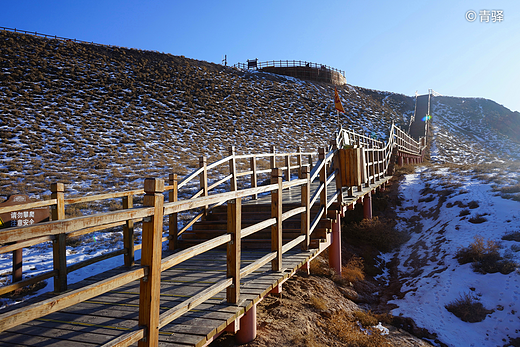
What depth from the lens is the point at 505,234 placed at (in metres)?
8.75

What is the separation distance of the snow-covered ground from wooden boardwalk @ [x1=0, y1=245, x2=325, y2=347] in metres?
3.99

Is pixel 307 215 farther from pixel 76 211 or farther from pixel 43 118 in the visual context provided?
pixel 43 118

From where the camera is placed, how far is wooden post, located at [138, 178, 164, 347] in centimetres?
239

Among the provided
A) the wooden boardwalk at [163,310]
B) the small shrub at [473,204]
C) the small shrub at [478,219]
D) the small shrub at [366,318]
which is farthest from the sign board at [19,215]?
the small shrub at [473,204]

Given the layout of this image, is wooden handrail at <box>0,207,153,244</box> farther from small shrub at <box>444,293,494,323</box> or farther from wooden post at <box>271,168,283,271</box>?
small shrub at <box>444,293,494,323</box>

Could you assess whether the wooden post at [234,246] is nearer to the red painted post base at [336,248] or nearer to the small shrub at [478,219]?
the red painted post base at [336,248]

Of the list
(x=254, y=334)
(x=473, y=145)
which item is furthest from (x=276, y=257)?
(x=473, y=145)

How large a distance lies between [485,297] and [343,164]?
408cm

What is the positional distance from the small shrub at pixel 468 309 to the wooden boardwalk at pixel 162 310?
422 centimetres

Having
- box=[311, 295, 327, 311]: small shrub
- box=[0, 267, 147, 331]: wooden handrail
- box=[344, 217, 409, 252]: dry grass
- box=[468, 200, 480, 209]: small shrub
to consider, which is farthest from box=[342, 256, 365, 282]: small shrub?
box=[0, 267, 147, 331]: wooden handrail

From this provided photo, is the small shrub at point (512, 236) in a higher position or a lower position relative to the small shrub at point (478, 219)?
lower

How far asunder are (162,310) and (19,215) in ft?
8.95

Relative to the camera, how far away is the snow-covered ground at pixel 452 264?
20.4 ft

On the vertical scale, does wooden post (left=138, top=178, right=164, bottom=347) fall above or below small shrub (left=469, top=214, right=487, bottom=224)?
above
